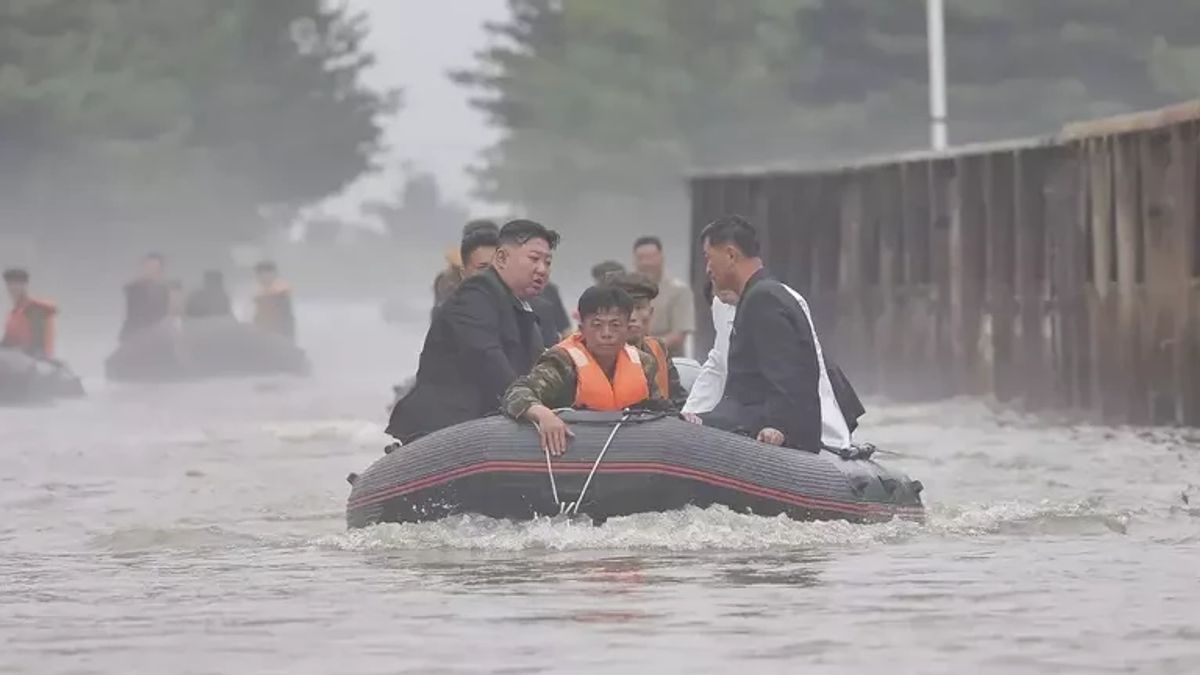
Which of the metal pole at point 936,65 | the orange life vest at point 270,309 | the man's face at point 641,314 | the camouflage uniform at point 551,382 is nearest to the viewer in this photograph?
the camouflage uniform at point 551,382

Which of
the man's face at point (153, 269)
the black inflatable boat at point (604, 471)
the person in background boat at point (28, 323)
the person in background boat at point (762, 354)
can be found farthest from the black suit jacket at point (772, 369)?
the man's face at point (153, 269)

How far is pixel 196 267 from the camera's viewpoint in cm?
9138

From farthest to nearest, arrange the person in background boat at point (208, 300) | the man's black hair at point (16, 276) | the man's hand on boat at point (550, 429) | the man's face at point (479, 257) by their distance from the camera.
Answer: the person in background boat at point (208, 300)
the man's black hair at point (16, 276)
the man's face at point (479, 257)
the man's hand on boat at point (550, 429)

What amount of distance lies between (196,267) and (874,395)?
184 ft

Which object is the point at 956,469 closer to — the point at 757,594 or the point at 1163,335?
the point at 1163,335

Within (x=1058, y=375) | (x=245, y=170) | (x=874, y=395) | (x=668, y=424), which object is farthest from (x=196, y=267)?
(x=668, y=424)

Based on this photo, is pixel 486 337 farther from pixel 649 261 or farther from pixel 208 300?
pixel 208 300

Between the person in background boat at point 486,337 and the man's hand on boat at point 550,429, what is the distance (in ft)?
2.54

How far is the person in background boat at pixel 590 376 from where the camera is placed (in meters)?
15.4

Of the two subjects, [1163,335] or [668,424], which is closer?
[668,424]

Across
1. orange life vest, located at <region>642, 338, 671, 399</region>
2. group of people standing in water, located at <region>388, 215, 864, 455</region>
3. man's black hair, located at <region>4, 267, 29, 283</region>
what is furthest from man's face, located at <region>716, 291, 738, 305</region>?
man's black hair, located at <region>4, 267, 29, 283</region>

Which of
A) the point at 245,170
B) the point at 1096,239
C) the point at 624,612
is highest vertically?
the point at 245,170

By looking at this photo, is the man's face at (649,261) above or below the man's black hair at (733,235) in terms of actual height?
above

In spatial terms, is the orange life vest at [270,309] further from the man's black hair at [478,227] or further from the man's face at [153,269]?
the man's black hair at [478,227]
